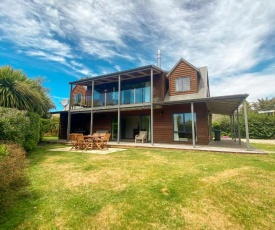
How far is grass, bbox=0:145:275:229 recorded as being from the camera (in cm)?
252

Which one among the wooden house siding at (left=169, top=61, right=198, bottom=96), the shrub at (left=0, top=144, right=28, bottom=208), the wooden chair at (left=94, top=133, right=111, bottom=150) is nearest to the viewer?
the shrub at (left=0, top=144, right=28, bottom=208)

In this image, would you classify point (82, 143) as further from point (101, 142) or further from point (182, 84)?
point (182, 84)

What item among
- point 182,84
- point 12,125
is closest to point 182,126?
point 182,84

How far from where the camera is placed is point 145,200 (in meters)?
3.19

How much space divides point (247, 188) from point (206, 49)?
13.8m

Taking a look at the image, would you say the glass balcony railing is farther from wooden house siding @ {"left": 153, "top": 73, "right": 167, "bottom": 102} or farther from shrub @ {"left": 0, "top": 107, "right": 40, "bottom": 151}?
shrub @ {"left": 0, "top": 107, "right": 40, "bottom": 151}

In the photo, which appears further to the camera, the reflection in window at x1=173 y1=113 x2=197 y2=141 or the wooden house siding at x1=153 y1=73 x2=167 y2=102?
the wooden house siding at x1=153 y1=73 x2=167 y2=102

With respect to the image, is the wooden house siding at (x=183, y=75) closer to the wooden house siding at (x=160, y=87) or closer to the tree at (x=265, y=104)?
the wooden house siding at (x=160, y=87)

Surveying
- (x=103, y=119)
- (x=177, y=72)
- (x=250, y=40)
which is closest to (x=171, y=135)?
(x=177, y=72)

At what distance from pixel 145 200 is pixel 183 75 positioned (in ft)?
37.4

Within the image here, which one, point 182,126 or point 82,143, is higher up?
point 182,126

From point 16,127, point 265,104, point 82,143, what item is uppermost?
point 265,104

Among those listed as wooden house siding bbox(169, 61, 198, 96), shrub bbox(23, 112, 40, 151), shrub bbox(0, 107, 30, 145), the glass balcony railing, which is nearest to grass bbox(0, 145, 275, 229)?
shrub bbox(0, 107, 30, 145)

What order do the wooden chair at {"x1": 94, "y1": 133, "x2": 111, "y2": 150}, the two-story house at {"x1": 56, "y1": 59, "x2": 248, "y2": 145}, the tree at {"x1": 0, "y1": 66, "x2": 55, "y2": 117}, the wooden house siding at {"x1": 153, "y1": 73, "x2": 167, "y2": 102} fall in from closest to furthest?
the tree at {"x1": 0, "y1": 66, "x2": 55, "y2": 117} < the wooden chair at {"x1": 94, "y1": 133, "x2": 111, "y2": 150} < the two-story house at {"x1": 56, "y1": 59, "x2": 248, "y2": 145} < the wooden house siding at {"x1": 153, "y1": 73, "x2": 167, "y2": 102}
